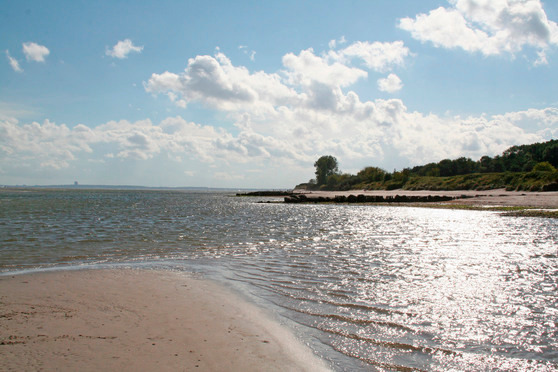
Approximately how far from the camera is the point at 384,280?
394 inches

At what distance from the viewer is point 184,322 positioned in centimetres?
675

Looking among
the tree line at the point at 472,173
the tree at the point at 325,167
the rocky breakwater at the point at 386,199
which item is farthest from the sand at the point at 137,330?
the tree at the point at 325,167

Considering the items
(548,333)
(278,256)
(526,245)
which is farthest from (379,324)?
(526,245)

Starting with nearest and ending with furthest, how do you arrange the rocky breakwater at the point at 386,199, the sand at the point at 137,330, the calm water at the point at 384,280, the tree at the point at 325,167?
the sand at the point at 137,330 < the calm water at the point at 384,280 < the rocky breakwater at the point at 386,199 < the tree at the point at 325,167

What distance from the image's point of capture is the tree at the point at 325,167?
573ft

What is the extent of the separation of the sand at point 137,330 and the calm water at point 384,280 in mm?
729

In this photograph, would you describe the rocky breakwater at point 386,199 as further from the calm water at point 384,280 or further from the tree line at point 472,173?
the calm water at point 384,280

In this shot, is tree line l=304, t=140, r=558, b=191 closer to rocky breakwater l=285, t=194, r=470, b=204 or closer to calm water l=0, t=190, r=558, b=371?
rocky breakwater l=285, t=194, r=470, b=204

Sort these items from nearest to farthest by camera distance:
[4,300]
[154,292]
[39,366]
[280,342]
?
[39,366] → [280,342] → [4,300] → [154,292]

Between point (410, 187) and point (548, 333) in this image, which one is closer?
point (548, 333)

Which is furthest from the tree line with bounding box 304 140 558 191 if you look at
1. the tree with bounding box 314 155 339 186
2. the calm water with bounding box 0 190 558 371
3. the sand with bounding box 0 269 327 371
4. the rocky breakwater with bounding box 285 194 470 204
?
the sand with bounding box 0 269 327 371

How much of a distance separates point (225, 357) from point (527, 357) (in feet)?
14.8

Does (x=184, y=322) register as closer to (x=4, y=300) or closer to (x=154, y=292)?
(x=154, y=292)

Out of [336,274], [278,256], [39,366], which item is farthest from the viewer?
[278,256]
